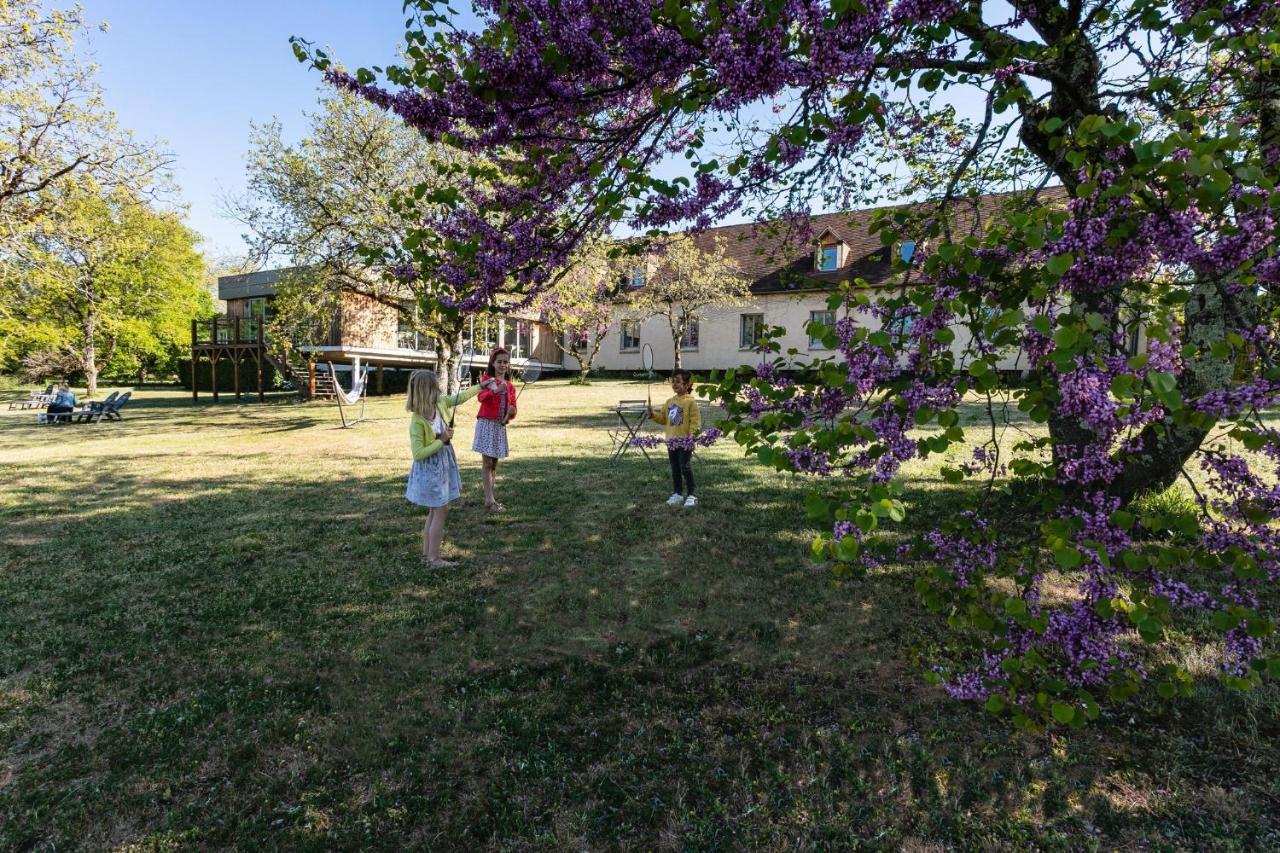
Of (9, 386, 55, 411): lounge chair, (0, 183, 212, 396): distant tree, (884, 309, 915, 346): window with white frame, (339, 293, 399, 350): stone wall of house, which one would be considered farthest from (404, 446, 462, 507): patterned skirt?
(9, 386, 55, 411): lounge chair

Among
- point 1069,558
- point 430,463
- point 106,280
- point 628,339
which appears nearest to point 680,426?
point 430,463

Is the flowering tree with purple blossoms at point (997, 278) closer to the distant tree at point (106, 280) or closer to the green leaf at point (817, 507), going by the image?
the green leaf at point (817, 507)

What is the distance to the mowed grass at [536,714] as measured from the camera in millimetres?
2900

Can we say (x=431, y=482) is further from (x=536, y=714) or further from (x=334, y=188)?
(x=334, y=188)

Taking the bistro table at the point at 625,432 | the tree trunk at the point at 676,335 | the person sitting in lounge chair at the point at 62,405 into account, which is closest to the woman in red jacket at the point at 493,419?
the bistro table at the point at 625,432

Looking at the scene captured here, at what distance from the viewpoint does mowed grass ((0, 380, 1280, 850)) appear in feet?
9.52

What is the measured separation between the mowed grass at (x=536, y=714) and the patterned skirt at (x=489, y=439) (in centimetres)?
126

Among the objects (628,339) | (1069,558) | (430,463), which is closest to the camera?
(1069,558)

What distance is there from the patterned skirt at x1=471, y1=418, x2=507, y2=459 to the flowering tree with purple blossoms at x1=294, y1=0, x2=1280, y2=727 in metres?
4.21

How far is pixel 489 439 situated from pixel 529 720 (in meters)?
5.13

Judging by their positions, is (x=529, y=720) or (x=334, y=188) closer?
(x=529, y=720)

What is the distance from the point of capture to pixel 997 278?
239 cm

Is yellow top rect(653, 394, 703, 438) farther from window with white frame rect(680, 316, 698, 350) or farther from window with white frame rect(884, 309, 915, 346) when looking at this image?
window with white frame rect(680, 316, 698, 350)

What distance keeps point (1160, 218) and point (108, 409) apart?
95.1ft
